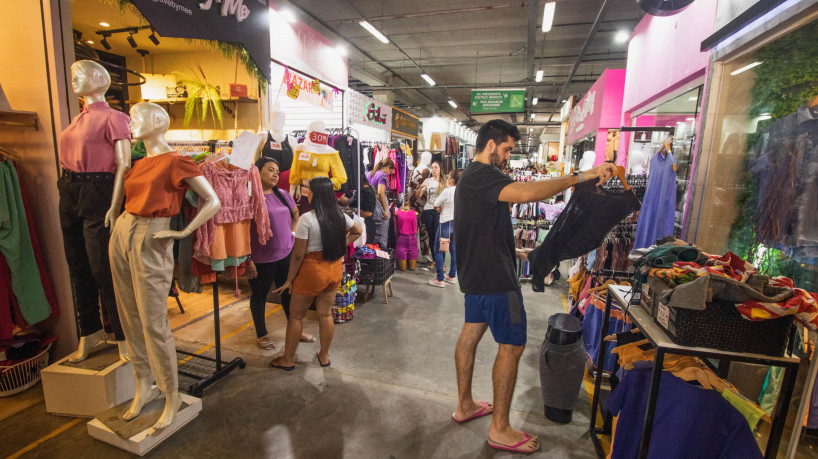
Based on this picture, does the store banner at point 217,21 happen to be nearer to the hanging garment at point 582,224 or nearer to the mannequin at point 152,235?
the mannequin at point 152,235

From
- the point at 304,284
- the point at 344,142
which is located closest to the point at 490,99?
the point at 344,142

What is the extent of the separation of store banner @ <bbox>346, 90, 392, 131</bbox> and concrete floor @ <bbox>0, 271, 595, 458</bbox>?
4344mm

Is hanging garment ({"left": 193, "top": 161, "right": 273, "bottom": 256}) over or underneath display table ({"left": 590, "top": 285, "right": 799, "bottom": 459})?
over

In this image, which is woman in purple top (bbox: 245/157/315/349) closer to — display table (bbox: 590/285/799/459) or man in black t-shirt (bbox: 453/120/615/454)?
man in black t-shirt (bbox: 453/120/615/454)

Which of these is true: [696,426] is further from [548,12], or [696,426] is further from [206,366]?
[548,12]

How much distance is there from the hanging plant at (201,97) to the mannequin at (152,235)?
3066 millimetres

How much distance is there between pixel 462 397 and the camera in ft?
8.31

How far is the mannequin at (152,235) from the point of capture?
2.10 meters

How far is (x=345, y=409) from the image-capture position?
2.68 meters

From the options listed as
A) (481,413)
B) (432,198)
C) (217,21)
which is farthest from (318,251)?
(432,198)

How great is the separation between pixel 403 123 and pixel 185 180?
35.4ft

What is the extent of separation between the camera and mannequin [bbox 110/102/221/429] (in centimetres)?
210

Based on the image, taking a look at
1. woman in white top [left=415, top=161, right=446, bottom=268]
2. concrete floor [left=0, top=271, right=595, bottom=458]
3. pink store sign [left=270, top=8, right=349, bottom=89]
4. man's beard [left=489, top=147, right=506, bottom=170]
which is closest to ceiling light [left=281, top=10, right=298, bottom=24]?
pink store sign [left=270, top=8, right=349, bottom=89]

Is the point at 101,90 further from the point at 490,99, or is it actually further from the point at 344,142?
the point at 490,99
